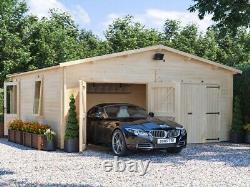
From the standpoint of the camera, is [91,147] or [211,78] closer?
[91,147]

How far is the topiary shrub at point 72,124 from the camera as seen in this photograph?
13.1 meters

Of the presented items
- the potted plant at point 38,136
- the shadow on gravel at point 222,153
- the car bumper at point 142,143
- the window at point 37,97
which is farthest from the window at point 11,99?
the car bumper at point 142,143

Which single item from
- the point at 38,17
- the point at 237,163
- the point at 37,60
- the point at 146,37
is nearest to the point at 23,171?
the point at 237,163

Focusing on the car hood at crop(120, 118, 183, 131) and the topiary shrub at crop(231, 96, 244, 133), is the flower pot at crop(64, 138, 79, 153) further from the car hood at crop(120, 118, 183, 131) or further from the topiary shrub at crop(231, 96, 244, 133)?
the topiary shrub at crop(231, 96, 244, 133)

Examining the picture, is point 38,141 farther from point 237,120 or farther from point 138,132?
point 237,120

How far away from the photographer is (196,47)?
32.5 metres

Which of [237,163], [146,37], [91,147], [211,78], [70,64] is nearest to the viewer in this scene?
[237,163]

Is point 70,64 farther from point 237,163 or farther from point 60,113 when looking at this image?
point 237,163

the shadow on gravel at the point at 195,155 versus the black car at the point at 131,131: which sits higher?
the black car at the point at 131,131

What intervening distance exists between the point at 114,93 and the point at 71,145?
15.9 ft

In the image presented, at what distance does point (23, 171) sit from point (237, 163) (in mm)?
5137

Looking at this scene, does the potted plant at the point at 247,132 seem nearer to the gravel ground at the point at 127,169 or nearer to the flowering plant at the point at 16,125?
the gravel ground at the point at 127,169

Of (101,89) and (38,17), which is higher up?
(38,17)

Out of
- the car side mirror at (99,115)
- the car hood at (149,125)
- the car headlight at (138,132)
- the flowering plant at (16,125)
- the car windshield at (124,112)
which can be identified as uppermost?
the car windshield at (124,112)
